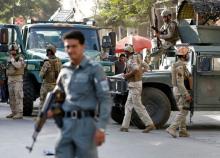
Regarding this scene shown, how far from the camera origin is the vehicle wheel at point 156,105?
13.8 m

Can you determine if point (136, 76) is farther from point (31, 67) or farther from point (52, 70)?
point (31, 67)

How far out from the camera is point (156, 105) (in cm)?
1384

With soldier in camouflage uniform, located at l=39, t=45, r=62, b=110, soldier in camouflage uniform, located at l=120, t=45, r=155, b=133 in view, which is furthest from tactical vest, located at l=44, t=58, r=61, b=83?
soldier in camouflage uniform, located at l=120, t=45, r=155, b=133

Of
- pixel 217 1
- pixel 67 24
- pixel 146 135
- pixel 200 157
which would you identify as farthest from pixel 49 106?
pixel 67 24

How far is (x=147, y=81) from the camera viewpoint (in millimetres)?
13812

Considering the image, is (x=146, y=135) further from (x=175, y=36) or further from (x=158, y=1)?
(x=158, y=1)

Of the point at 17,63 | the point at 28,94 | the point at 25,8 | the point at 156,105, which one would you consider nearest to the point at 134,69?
the point at 156,105

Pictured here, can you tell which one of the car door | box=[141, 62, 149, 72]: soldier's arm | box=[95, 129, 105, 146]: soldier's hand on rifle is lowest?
the car door

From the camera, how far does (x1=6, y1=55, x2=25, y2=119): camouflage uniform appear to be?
14.6 metres

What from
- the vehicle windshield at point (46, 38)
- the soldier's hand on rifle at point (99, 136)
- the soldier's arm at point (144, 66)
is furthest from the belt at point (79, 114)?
the vehicle windshield at point (46, 38)

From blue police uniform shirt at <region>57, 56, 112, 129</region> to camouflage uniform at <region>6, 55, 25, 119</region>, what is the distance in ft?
28.2

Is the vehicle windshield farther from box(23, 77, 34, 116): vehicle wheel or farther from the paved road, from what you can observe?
the paved road

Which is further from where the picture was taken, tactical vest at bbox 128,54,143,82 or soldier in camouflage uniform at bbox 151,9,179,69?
soldier in camouflage uniform at bbox 151,9,179,69

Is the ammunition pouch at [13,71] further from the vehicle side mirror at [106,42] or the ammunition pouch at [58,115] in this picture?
the ammunition pouch at [58,115]
